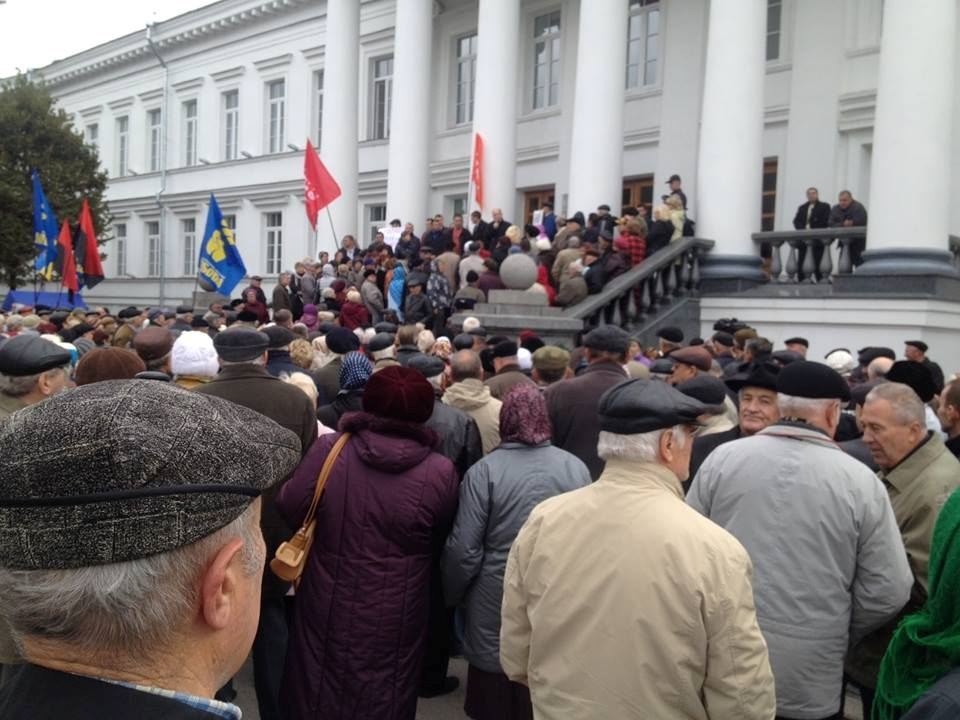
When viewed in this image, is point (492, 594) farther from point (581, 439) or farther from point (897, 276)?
point (897, 276)

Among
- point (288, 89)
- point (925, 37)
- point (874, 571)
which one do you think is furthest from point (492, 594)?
point (288, 89)

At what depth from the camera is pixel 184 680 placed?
1261mm

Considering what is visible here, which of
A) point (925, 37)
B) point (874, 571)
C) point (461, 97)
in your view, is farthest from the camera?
point (461, 97)

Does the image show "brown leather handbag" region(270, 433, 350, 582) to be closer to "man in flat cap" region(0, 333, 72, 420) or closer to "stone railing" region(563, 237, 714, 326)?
"man in flat cap" region(0, 333, 72, 420)

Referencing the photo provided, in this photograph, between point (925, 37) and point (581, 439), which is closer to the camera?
point (581, 439)

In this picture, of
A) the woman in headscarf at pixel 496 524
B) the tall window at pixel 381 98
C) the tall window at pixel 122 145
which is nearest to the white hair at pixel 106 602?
the woman in headscarf at pixel 496 524

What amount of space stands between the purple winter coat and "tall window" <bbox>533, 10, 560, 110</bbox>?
2024 cm

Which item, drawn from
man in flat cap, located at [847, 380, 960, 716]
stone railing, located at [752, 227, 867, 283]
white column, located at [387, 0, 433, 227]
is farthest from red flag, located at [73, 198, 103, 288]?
man in flat cap, located at [847, 380, 960, 716]

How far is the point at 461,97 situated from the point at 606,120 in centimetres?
921

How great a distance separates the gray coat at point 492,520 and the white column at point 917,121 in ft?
35.9

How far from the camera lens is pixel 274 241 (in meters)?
30.8

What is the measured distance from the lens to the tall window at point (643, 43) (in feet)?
67.6

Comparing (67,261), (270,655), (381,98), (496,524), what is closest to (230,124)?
(381,98)

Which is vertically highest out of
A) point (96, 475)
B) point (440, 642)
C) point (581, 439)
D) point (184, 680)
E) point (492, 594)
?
point (96, 475)
